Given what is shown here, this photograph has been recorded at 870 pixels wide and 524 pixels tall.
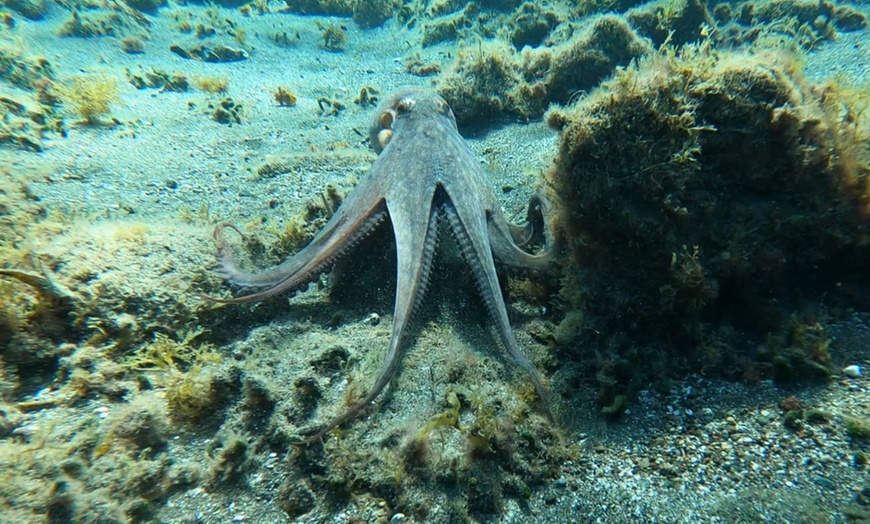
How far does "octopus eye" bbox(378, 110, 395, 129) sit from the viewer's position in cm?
542

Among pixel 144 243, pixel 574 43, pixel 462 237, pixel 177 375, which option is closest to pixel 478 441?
pixel 462 237

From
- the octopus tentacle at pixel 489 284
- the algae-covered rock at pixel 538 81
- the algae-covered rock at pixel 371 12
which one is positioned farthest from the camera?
the algae-covered rock at pixel 371 12

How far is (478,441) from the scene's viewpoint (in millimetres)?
2617

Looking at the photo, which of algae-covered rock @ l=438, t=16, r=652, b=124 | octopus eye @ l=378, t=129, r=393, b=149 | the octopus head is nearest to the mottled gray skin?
the octopus head

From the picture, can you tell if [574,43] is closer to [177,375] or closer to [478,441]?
[478,441]

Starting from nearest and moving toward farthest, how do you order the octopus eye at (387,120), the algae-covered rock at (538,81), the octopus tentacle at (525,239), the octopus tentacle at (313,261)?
the octopus tentacle at (313,261) < the octopus tentacle at (525,239) < the octopus eye at (387,120) < the algae-covered rock at (538,81)

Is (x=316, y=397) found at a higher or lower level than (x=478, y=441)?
higher

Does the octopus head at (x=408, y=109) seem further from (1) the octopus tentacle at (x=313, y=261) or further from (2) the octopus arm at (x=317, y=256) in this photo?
(1) the octopus tentacle at (x=313, y=261)

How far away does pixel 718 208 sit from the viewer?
9.86 feet

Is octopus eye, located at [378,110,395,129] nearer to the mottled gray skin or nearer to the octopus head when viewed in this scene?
the octopus head

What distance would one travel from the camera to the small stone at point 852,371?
2646mm

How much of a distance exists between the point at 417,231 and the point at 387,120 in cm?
284

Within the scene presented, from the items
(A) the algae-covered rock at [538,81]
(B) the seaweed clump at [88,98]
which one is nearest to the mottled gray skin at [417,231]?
(A) the algae-covered rock at [538,81]

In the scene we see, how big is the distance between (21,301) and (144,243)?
1017mm
